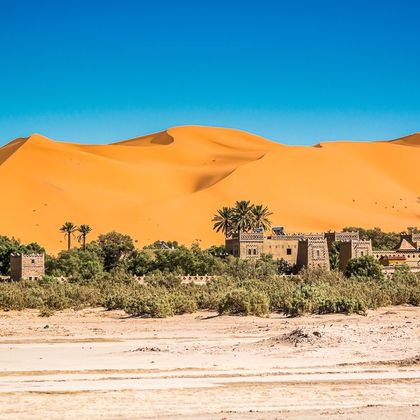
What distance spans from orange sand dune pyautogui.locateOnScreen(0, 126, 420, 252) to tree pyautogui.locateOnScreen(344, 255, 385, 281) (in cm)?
2921

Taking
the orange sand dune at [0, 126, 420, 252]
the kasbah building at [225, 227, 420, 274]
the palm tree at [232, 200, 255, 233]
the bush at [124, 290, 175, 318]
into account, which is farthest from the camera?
the orange sand dune at [0, 126, 420, 252]

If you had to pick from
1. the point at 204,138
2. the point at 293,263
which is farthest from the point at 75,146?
the point at 293,263

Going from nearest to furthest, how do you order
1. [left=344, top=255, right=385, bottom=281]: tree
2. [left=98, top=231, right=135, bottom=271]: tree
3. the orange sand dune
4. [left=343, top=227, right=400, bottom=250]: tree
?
[left=344, top=255, right=385, bottom=281]: tree → [left=98, top=231, right=135, bottom=271]: tree → [left=343, top=227, right=400, bottom=250]: tree → the orange sand dune

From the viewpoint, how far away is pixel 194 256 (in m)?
52.2

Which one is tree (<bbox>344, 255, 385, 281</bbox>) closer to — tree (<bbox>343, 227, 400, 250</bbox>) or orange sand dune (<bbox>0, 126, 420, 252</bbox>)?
tree (<bbox>343, 227, 400, 250</bbox>)

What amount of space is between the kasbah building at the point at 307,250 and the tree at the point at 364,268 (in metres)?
2.98

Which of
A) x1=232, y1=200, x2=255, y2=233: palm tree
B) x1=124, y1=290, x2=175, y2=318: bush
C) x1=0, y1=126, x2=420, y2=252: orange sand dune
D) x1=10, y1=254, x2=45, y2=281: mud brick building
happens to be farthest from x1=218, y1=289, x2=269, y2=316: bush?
x1=0, y1=126, x2=420, y2=252: orange sand dune

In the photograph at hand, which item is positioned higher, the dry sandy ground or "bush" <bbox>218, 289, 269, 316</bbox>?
"bush" <bbox>218, 289, 269, 316</bbox>

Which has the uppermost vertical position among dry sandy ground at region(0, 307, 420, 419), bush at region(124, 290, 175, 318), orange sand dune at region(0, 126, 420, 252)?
orange sand dune at region(0, 126, 420, 252)

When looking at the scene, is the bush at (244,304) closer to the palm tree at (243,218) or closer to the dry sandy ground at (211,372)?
the dry sandy ground at (211,372)

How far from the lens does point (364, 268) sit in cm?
5044

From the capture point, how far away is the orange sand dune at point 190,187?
83875 mm

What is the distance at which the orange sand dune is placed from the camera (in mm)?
83875

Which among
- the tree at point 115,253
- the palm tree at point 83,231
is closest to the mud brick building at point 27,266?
the tree at point 115,253
